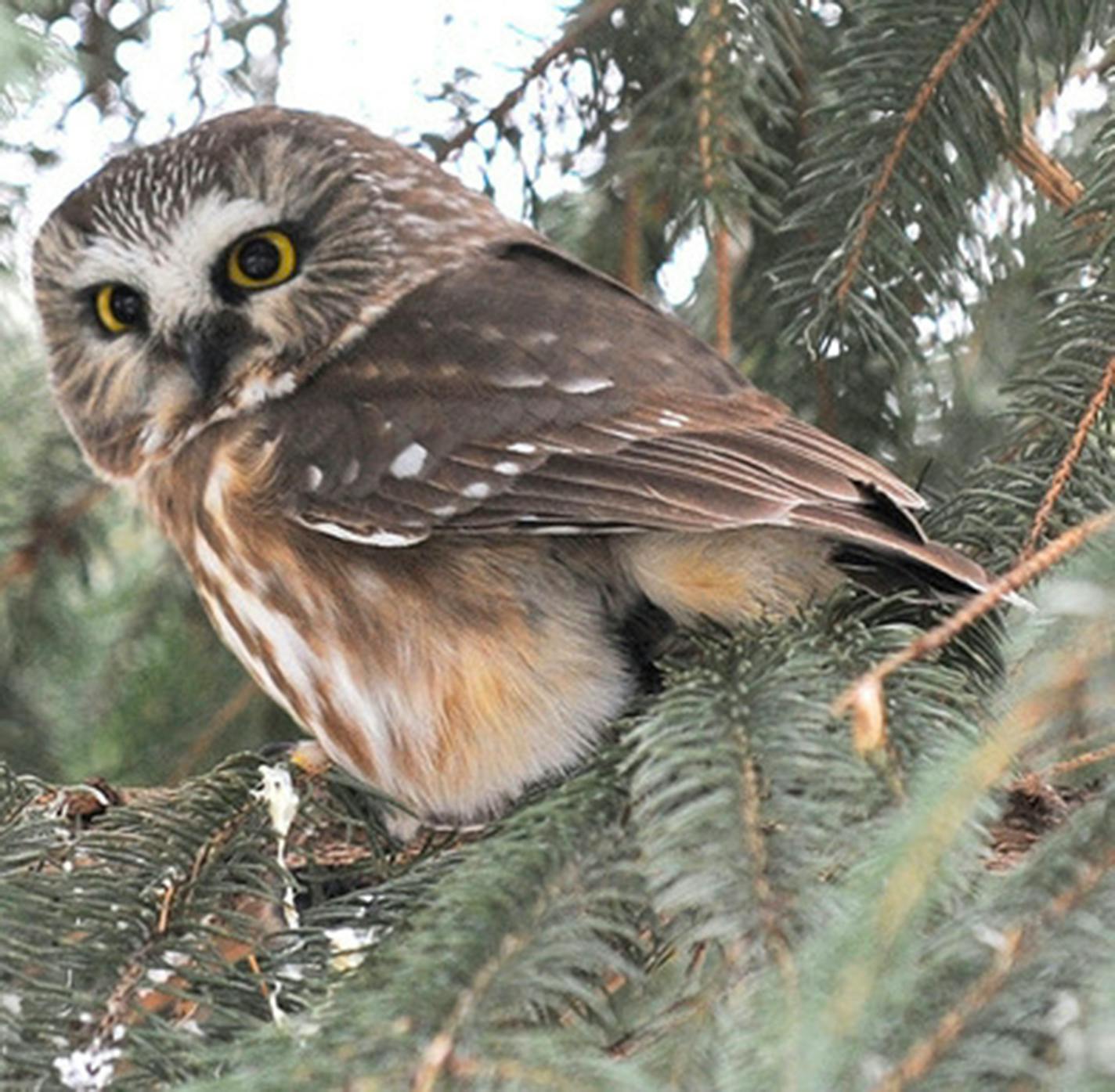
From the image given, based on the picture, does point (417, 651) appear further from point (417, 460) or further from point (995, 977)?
point (995, 977)

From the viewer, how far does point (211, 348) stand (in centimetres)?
301

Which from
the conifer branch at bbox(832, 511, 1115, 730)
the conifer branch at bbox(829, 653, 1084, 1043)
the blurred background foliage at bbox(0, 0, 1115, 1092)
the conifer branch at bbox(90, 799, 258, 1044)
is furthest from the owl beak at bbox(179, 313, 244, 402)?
the conifer branch at bbox(829, 653, 1084, 1043)

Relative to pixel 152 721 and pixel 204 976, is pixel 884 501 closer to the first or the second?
pixel 204 976

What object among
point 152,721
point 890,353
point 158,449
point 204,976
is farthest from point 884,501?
point 152,721

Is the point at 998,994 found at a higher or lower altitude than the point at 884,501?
lower

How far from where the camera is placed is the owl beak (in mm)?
2994

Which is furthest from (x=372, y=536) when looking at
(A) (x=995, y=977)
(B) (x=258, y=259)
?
(A) (x=995, y=977)

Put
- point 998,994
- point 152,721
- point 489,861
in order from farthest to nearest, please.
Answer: point 152,721
point 489,861
point 998,994

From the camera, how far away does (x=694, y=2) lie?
295 cm

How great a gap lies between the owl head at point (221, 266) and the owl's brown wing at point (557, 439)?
0.14 metres

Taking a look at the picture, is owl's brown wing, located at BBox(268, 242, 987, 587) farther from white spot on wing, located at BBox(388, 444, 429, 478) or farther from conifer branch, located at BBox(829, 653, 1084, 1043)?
conifer branch, located at BBox(829, 653, 1084, 1043)

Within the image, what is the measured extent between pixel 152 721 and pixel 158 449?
2.36 feet

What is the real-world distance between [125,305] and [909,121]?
1306 mm

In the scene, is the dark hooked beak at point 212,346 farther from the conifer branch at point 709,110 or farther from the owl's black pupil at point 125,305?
the conifer branch at point 709,110
